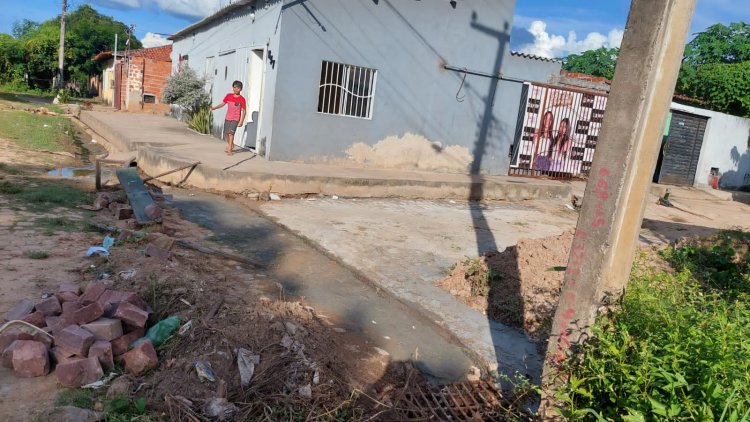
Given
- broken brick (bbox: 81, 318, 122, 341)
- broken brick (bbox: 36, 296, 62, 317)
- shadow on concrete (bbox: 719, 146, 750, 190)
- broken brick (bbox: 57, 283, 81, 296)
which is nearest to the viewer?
broken brick (bbox: 81, 318, 122, 341)

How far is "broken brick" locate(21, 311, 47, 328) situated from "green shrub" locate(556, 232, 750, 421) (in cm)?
299

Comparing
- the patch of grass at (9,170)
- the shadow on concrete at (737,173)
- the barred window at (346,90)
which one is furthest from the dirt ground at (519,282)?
the shadow on concrete at (737,173)

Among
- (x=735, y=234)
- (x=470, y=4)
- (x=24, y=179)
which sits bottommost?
(x=24, y=179)

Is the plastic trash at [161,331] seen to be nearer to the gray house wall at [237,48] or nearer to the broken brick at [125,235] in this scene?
the broken brick at [125,235]

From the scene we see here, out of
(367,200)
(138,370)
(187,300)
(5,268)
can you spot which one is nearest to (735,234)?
(367,200)

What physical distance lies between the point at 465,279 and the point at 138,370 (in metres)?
3.37

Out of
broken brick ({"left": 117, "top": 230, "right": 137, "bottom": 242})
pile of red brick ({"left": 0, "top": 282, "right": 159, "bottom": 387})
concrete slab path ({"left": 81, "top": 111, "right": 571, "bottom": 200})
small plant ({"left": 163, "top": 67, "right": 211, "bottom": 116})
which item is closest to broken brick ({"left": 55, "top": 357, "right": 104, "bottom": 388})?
pile of red brick ({"left": 0, "top": 282, "right": 159, "bottom": 387})

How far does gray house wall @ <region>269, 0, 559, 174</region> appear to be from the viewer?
417 inches

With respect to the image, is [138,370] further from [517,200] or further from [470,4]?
[470,4]

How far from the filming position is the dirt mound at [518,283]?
4.98 m

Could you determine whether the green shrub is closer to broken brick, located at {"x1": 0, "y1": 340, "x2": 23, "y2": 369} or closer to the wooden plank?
broken brick, located at {"x1": 0, "y1": 340, "x2": 23, "y2": 369}

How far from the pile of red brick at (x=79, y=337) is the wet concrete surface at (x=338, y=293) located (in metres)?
1.63

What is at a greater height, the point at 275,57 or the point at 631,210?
the point at 275,57

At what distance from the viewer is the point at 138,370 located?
322cm
